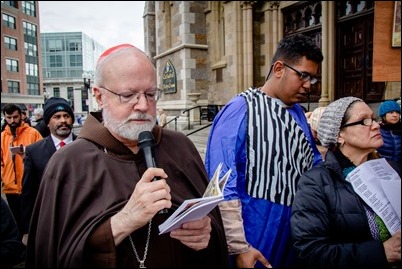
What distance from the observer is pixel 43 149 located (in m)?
3.35

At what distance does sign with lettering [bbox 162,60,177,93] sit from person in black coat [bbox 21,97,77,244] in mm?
11493

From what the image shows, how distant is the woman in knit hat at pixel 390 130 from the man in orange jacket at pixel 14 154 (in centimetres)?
444

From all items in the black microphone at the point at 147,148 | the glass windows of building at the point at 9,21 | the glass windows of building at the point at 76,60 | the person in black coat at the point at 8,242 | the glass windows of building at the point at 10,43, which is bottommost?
the person in black coat at the point at 8,242

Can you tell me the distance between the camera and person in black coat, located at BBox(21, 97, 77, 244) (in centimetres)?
319

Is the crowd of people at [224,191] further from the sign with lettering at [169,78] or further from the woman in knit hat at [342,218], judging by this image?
the sign with lettering at [169,78]

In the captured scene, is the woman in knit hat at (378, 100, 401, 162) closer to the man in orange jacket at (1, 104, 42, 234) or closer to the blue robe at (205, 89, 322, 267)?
the blue robe at (205, 89, 322, 267)

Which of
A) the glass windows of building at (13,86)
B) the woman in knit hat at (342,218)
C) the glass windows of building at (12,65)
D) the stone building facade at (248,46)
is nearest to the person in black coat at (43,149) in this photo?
the woman in knit hat at (342,218)

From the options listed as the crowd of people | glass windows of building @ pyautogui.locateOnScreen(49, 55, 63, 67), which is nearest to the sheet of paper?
the crowd of people

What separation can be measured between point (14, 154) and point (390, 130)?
478cm

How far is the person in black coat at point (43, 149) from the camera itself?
319 centimetres

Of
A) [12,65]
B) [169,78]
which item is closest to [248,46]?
[169,78]

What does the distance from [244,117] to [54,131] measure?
2341 mm

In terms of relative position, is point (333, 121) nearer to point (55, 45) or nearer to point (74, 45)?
point (74, 45)

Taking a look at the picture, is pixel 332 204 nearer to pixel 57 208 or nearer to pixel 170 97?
pixel 57 208
